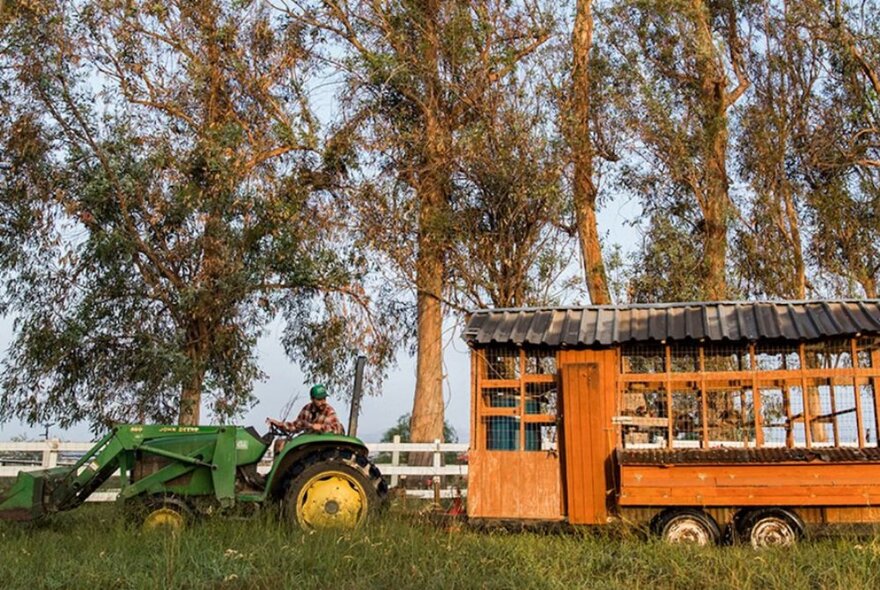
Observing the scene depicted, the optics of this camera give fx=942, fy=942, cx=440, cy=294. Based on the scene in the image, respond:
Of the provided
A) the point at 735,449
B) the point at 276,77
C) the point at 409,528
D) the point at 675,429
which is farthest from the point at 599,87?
the point at 409,528

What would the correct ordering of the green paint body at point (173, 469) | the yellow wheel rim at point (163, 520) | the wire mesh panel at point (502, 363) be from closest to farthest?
the yellow wheel rim at point (163, 520), the green paint body at point (173, 469), the wire mesh panel at point (502, 363)

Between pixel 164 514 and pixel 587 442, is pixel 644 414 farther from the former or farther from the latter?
pixel 164 514

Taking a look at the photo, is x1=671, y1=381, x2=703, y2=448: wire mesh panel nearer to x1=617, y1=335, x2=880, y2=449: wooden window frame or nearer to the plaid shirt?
x1=617, y1=335, x2=880, y2=449: wooden window frame

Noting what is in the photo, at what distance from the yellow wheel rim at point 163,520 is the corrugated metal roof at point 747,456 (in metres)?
4.75

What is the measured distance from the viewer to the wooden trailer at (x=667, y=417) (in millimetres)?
10039

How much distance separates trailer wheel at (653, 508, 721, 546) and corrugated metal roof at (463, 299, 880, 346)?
6.72 feet

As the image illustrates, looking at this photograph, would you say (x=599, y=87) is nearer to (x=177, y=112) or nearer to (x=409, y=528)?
(x=177, y=112)

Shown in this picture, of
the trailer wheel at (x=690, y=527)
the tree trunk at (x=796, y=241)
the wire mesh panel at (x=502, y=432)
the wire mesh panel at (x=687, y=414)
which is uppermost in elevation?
the tree trunk at (x=796, y=241)

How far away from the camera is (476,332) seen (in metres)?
11.6

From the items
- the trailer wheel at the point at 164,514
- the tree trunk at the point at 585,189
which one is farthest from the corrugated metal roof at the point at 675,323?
the tree trunk at the point at 585,189

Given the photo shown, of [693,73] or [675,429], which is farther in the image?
[693,73]

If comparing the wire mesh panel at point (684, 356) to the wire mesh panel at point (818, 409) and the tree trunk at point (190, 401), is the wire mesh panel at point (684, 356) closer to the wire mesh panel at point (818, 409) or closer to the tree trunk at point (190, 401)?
the wire mesh panel at point (818, 409)

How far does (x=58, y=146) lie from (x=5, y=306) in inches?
128

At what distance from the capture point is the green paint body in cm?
1020
